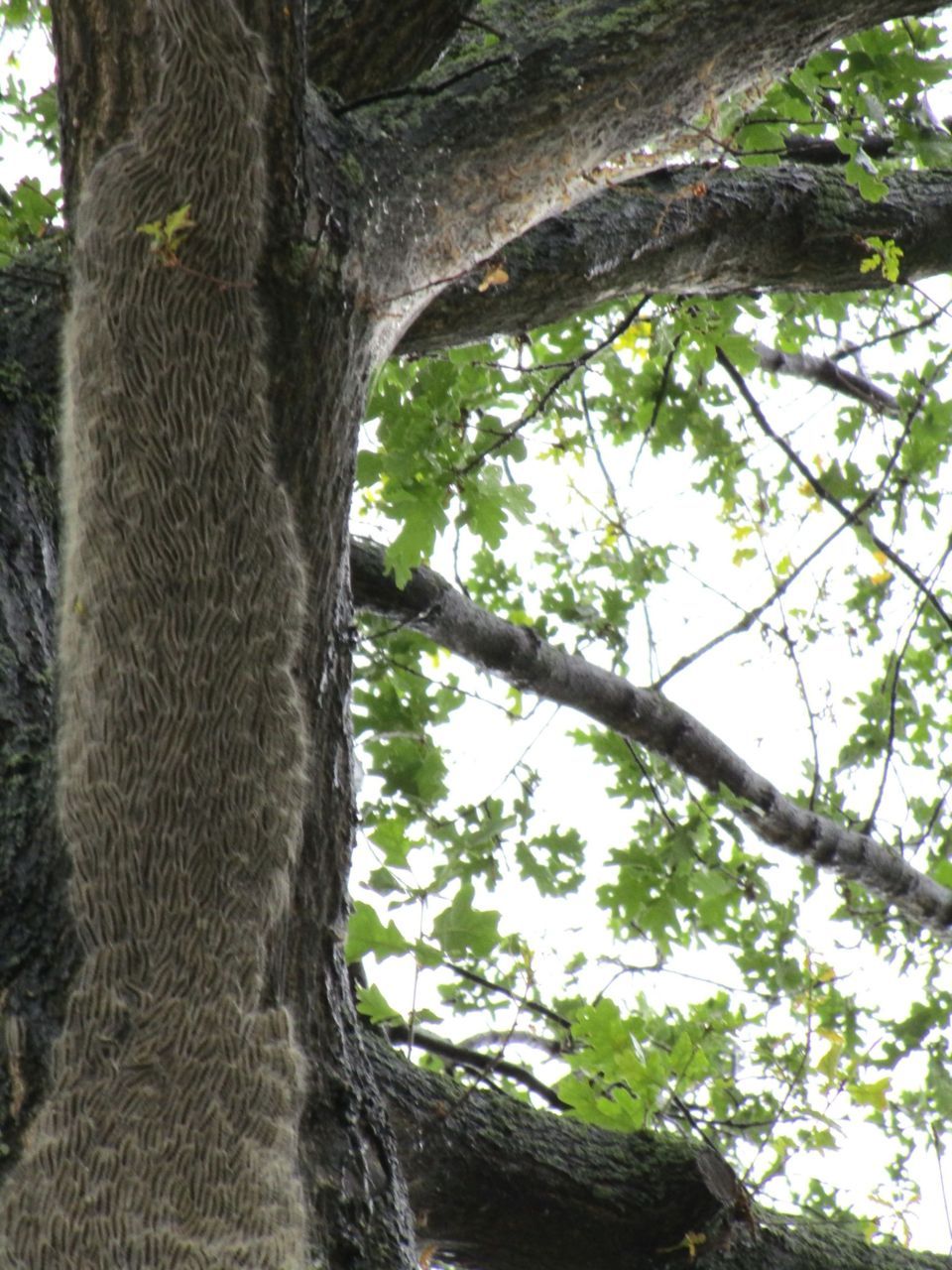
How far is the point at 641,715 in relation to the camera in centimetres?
350

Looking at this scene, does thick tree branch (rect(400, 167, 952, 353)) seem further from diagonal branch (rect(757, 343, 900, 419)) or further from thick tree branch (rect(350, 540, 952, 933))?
diagonal branch (rect(757, 343, 900, 419))

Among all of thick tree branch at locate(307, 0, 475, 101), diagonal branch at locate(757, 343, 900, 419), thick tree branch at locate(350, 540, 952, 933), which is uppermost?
diagonal branch at locate(757, 343, 900, 419)

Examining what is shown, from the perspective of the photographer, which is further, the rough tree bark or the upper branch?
the upper branch

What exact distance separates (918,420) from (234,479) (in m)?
3.34

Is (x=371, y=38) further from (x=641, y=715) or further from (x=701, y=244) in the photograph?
(x=641, y=715)

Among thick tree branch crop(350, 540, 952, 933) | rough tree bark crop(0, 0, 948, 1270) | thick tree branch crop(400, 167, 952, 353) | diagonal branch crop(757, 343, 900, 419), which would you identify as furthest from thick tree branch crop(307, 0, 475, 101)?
diagonal branch crop(757, 343, 900, 419)

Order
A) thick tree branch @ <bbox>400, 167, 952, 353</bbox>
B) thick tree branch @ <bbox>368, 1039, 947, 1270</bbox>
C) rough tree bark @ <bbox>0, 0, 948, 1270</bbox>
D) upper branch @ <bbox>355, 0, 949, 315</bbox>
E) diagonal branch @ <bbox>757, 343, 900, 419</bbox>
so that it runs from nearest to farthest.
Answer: rough tree bark @ <bbox>0, 0, 948, 1270</bbox>, upper branch @ <bbox>355, 0, 949, 315</bbox>, thick tree branch @ <bbox>368, 1039, 947, 1270</bbox>, thick tree branch @ <bbox>400, 167, 952, 353</bbox>, diagonal branch @ <bbox>757, 343, 900, 419</bbox>

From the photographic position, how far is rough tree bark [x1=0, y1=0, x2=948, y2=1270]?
116 cm

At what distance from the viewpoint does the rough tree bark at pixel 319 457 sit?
116 centimetres

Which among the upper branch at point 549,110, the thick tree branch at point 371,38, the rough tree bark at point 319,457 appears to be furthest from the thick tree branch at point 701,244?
the thick tree branch at point 371,38

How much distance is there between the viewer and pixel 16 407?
5.99ft

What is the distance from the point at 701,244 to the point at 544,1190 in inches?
78.4

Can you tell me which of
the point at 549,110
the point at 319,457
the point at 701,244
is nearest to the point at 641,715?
the point at 701,244

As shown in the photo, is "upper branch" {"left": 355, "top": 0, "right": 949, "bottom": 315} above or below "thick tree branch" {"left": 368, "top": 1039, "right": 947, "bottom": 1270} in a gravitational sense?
above
